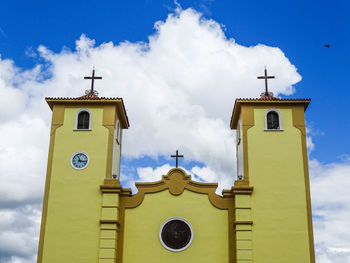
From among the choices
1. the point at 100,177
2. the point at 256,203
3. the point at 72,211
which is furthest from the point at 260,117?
the point at 72,211

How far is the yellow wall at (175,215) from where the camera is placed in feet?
67.7

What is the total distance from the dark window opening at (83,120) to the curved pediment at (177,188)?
3722 mm

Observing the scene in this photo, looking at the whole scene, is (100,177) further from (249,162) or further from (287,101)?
(287,101)

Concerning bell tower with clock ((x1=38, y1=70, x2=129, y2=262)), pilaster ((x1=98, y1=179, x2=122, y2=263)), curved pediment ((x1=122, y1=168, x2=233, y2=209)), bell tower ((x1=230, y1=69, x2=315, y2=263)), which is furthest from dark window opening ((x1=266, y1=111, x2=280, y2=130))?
pilaster ((x1=98, y1=179, x2=122, y2=263))

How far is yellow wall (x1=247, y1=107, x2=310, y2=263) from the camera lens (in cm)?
2020

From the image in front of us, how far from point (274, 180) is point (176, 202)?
446 centimetres

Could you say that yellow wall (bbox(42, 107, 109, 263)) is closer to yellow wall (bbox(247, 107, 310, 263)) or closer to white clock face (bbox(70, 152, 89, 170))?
white clock face (bbox(70, 152, 89, 170))

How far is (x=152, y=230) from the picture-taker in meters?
21.1

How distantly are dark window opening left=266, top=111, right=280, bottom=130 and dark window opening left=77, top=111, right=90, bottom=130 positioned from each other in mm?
8468

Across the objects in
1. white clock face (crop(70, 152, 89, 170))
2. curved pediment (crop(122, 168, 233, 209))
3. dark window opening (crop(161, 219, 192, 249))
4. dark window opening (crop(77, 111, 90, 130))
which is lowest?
dark window opening (crop(161, 219, 192, 249))

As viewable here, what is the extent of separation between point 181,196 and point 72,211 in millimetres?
4842

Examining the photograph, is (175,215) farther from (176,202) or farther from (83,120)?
(83,120)

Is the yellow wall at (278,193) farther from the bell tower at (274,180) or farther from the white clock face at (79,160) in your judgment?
the white clock face at (79,160)

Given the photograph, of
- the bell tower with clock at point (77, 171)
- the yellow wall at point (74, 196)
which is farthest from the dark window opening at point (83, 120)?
the yellow wall at point (74, 196)
